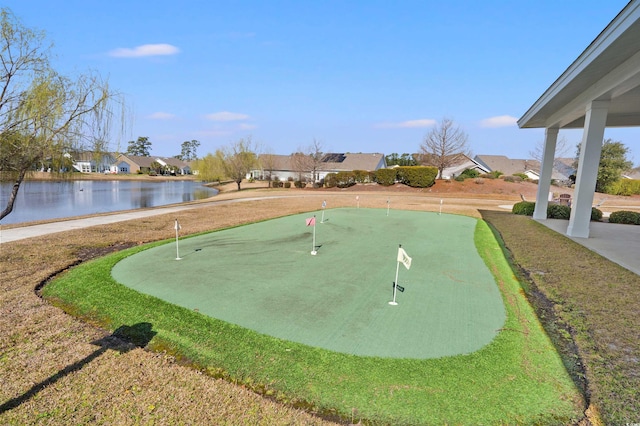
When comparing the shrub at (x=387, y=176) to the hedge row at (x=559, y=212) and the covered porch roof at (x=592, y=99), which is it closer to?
the hedge row at (x=559, y=212)

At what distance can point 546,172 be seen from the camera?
14516mm

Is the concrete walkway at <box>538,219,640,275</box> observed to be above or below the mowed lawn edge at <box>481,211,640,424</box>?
above

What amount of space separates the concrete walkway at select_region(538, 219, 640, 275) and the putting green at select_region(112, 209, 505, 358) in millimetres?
3197

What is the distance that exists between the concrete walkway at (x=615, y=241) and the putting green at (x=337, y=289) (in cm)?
320

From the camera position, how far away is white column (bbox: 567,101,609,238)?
9.28 m

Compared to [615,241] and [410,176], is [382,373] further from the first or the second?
[410,176]

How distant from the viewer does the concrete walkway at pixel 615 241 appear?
25.0 feet

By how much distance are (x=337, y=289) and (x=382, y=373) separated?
7.72 ft

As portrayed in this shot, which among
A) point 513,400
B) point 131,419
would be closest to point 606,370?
point 513,400

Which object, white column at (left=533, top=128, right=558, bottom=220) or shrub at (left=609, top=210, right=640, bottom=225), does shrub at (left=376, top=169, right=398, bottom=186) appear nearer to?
white column at (left=533, top=128, right=558, bottom=220)

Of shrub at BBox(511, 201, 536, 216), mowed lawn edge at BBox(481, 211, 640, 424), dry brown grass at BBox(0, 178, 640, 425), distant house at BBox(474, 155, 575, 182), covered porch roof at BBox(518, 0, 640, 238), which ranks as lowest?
dry brown grass at BBox(0, 178, 640, 425)

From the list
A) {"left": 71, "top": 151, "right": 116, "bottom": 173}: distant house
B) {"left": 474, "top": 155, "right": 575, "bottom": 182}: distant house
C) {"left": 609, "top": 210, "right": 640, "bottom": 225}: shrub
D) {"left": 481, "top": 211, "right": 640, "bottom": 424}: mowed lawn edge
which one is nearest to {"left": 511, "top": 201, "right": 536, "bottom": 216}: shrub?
{"left": 609, "top": 210, "right": 640, "bottom": 225}: shrub

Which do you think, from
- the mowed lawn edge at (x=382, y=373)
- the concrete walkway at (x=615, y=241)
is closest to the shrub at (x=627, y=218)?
the concrete walkway at (x=615, y=241)

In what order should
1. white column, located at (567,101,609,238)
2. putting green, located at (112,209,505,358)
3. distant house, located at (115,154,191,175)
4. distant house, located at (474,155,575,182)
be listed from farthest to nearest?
distant house, located at (115,154,191,175), distant house, located at (474,155,575,182), white column, located at (567,101,609,238), putting green, located at (112,209,505,358)
